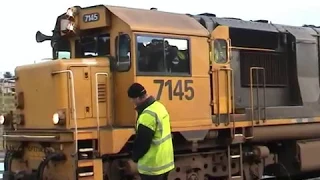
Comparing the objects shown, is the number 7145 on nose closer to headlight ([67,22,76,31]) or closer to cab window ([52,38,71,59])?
headlight ([67,22,76,31])

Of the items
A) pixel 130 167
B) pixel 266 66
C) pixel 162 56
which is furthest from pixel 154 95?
pixel 266 66

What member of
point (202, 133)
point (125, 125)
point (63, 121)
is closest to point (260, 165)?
point (202, 133)

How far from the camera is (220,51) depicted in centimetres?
1043

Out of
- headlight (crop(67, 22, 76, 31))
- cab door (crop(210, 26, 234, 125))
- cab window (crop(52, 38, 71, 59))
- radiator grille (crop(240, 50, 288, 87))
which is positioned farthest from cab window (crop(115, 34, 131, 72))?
radiator grille (crop(240, 50, 288, 87))

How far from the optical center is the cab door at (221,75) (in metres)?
10.2

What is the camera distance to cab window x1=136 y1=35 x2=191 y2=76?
9.03m

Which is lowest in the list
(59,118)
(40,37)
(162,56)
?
(59,118)

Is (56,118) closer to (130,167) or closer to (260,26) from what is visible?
(130,167)

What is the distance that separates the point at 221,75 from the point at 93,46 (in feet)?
8.12

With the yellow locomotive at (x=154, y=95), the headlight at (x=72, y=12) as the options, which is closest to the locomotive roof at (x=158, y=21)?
the yellow locomotive at (x=154, y=95)

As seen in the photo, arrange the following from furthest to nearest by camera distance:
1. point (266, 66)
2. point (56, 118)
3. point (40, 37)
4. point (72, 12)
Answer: point (266, 66) → point (40, 37) → point (72, 12) → point (56, 118)

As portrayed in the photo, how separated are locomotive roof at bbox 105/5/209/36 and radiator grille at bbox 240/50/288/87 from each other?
188cm

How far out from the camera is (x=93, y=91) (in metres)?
9.00

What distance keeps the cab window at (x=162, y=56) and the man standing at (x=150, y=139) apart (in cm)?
207
